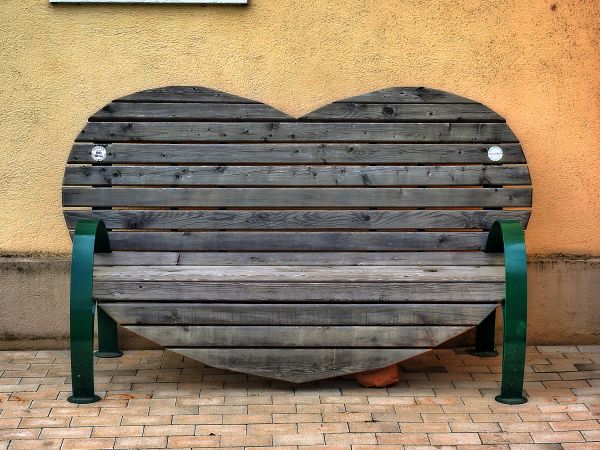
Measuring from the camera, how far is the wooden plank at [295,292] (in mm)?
4094

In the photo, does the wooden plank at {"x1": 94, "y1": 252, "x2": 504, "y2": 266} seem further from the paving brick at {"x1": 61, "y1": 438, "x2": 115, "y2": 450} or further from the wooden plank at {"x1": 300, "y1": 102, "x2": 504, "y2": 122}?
the paving brick at {"x1": 61, "y1": 438, "x2": 115, "y2": 450}

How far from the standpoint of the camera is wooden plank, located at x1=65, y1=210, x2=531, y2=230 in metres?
4.61

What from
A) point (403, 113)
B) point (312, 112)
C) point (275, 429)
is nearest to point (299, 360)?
→ point (275, 429)

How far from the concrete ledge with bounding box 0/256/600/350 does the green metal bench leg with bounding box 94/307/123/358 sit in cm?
11

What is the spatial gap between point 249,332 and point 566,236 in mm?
1974

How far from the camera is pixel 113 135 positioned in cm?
466

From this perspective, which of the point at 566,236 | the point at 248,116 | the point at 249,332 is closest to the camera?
the point at 249,332

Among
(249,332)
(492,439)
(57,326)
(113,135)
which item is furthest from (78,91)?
(492,439)

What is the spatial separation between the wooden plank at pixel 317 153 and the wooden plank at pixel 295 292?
80 cm

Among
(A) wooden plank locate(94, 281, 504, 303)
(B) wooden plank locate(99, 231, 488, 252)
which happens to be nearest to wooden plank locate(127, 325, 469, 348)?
(A) wooden plank locate(94, 281, 504, 303)

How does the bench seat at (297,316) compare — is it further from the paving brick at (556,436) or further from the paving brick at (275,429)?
the paving brick at (556,436)

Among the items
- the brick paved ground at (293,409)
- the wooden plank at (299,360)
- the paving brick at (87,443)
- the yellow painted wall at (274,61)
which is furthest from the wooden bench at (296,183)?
the paving brick at (87,443)

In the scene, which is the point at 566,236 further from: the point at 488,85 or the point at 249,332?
the point at 249,332

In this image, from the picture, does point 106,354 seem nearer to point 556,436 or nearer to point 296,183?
point 296,183
